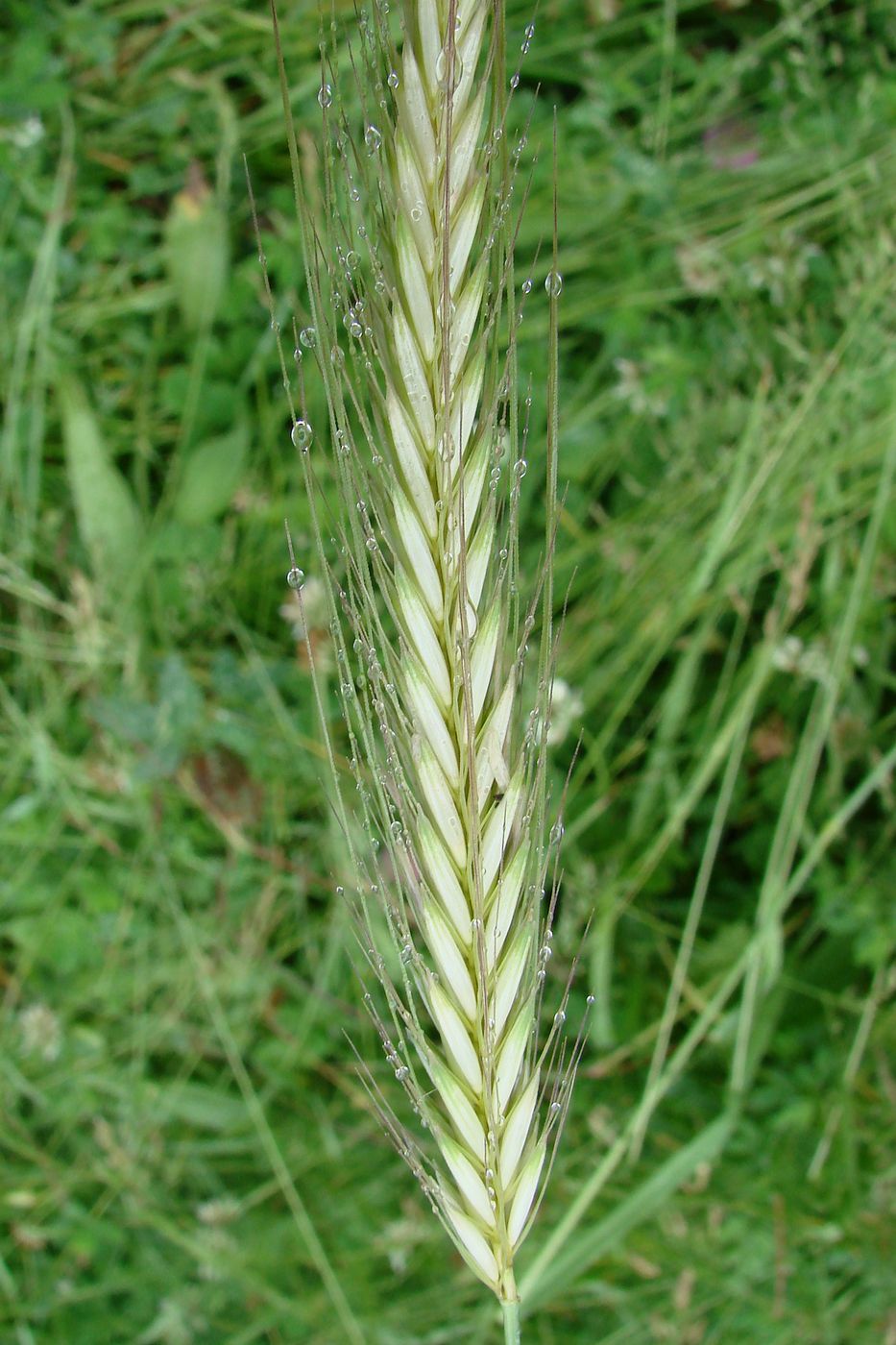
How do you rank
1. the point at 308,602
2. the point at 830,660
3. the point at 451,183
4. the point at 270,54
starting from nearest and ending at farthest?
the point at 451,183 → the point at 830,660 → the point at 308,602 → the point at 270,54

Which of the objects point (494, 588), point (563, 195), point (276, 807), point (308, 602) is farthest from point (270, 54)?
point (494, 588)

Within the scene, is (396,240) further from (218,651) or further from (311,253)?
(218,651)

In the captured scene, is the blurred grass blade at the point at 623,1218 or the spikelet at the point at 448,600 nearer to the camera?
the spikelet at the point at 448,600

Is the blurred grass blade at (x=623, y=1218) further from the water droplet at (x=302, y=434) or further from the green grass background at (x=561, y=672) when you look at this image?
the water droplet at (x=302, y=434)

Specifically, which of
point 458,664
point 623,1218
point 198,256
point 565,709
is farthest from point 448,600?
point 198,256

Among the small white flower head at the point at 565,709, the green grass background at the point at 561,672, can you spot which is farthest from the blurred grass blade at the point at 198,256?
the small white flower head at the point at 565,709

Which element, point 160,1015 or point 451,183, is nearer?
point 451,183
